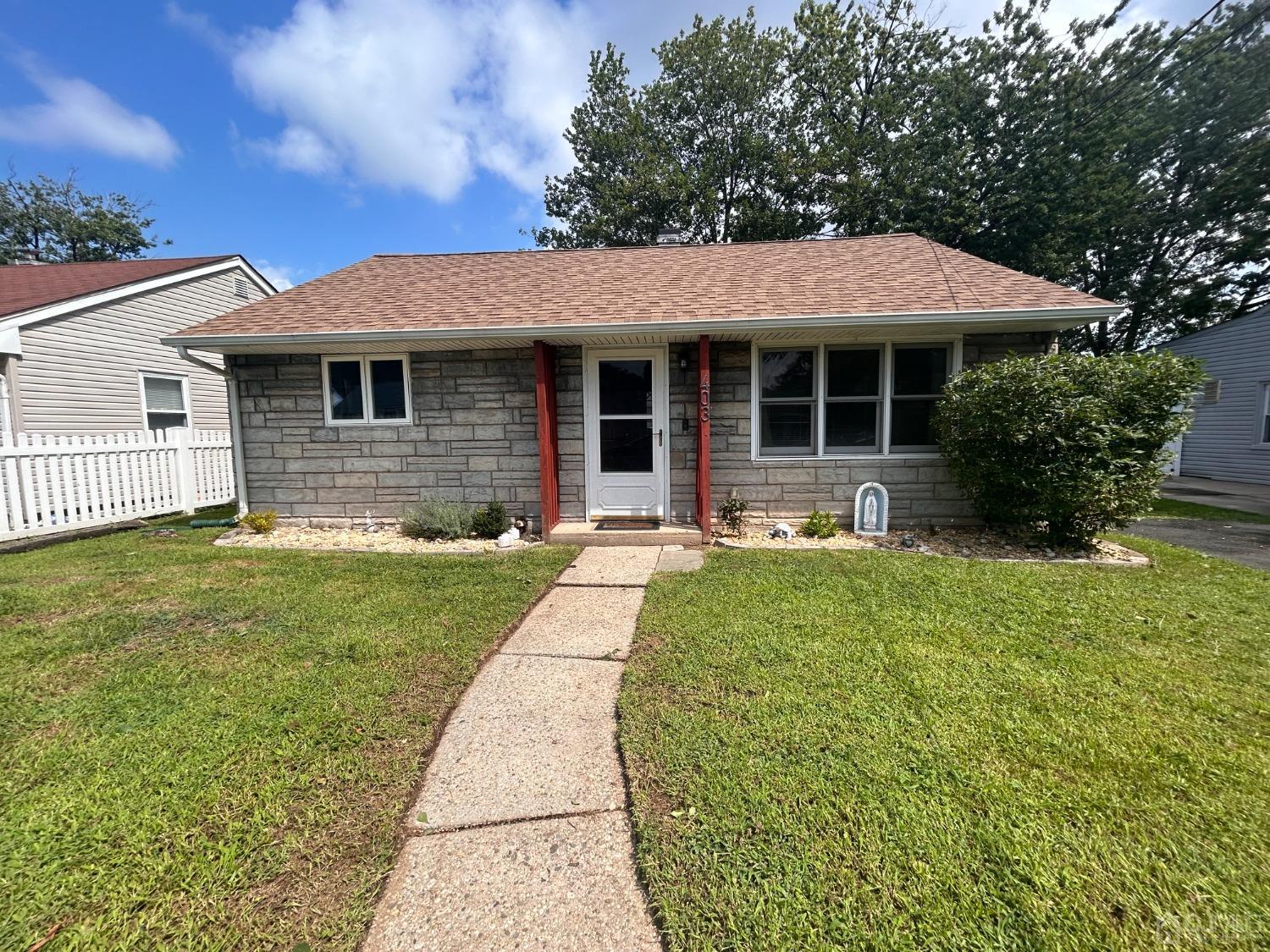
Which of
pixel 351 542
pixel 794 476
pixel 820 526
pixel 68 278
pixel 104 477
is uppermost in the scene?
pixel 68 278

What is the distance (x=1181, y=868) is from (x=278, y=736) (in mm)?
3478

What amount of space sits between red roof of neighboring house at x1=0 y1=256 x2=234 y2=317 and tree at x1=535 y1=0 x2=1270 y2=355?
12408 mm

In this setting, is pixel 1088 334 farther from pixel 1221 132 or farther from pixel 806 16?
pixel 806 16

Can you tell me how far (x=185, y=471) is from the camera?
28.3ft

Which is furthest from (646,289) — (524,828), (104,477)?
(104,477)

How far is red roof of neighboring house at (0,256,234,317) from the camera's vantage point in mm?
9328

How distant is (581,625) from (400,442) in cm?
445

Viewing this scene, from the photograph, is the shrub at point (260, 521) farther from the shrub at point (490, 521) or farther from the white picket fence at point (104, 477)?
the shrub at point (490, 521)

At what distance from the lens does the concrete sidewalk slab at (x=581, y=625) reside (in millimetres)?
3430

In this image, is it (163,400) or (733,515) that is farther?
(163,400)

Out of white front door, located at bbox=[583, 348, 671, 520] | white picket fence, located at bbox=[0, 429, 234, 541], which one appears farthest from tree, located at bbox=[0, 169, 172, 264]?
white front door, located at bbox=[583, 348, 671, 520]

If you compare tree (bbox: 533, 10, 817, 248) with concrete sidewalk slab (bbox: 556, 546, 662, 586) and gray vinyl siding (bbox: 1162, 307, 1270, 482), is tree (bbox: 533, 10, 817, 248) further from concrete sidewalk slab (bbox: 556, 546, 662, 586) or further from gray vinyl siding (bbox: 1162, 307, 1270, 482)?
concrete sidewalk slab (bbox: 556, 546, 662, 586)

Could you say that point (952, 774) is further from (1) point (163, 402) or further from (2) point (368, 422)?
(1) point (163, 402)

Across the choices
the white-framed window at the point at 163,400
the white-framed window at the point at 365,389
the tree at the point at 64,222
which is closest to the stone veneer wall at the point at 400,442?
the white-framed window at the point at 365,389
